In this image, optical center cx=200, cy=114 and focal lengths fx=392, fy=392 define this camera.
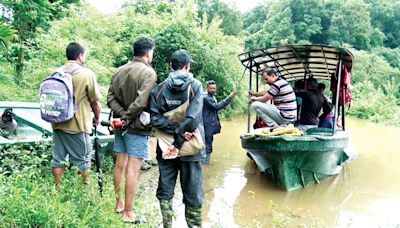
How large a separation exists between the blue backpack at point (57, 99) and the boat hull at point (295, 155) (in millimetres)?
3374

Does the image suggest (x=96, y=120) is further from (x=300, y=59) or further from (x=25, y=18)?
(x=25, y=18)

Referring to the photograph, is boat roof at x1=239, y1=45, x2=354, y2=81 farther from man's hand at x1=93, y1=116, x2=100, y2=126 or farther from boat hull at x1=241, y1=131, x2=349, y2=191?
man's hand at x1=93, y1=116, x2=100, y2=126

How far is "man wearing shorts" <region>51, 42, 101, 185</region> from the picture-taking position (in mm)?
3764

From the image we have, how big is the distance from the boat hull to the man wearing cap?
2.79 metres

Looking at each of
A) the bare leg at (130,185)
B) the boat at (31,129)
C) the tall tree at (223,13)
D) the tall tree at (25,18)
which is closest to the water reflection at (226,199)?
the bare leg at (130,185)

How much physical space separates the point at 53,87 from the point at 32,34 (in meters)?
9.64

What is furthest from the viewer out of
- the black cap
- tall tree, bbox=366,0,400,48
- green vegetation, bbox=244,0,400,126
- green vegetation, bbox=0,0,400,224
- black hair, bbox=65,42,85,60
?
tall tree, bbox=366,0,400,48

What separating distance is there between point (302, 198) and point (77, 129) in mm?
4066

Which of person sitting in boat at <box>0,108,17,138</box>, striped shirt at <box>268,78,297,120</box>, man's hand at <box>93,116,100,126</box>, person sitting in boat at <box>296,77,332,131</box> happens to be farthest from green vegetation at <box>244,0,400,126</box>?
man's hand at <box>93,116,100,126</box>

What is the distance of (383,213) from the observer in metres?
5.90

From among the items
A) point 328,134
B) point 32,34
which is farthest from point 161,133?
point 32,34

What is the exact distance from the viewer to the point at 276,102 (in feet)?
20.7

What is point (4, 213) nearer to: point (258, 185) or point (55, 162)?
point (55, 162)

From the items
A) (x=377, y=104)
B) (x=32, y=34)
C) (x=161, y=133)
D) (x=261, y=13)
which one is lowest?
(x=377, y=104)
